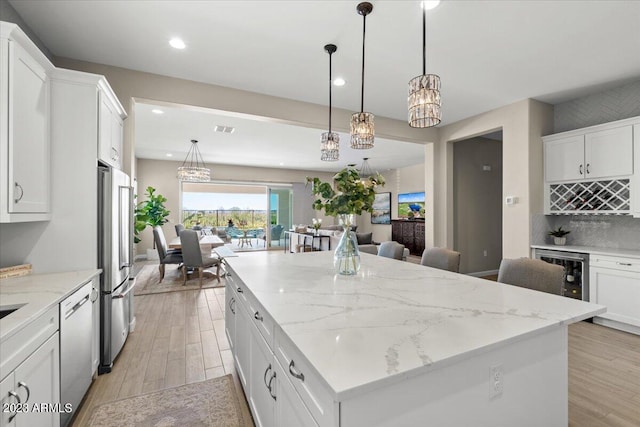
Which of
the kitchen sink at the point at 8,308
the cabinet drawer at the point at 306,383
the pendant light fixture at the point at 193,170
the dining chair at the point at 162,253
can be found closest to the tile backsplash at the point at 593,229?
the cabinet drawer at the point at 306,383

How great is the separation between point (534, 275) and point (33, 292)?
2.91 metres

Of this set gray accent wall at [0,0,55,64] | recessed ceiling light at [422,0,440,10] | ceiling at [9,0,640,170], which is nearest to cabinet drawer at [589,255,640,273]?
ceiling at [9,0,640,170]

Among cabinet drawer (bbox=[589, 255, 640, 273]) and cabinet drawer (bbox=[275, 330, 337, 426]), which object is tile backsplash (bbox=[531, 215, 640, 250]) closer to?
cabinet drawer (bbox=[589, 255, 640, 273])

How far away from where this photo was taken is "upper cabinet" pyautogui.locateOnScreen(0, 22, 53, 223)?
1510 millimetres

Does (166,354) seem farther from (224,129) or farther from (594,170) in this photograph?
(594,170)

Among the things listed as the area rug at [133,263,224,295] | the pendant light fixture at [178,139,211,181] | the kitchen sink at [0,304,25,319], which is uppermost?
the pendant light fixture at [178,139,211,181]

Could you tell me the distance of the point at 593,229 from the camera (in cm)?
376

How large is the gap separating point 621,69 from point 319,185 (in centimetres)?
363

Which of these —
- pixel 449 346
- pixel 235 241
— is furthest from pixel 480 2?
pixel 235 241

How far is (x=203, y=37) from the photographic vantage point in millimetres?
2475

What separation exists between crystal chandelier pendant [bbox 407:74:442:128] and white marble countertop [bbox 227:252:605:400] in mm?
1007

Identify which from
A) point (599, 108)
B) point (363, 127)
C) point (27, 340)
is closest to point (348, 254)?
point (363, 127)

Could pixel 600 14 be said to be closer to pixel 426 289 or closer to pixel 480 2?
pixel 480 2

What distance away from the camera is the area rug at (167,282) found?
4.66 m
